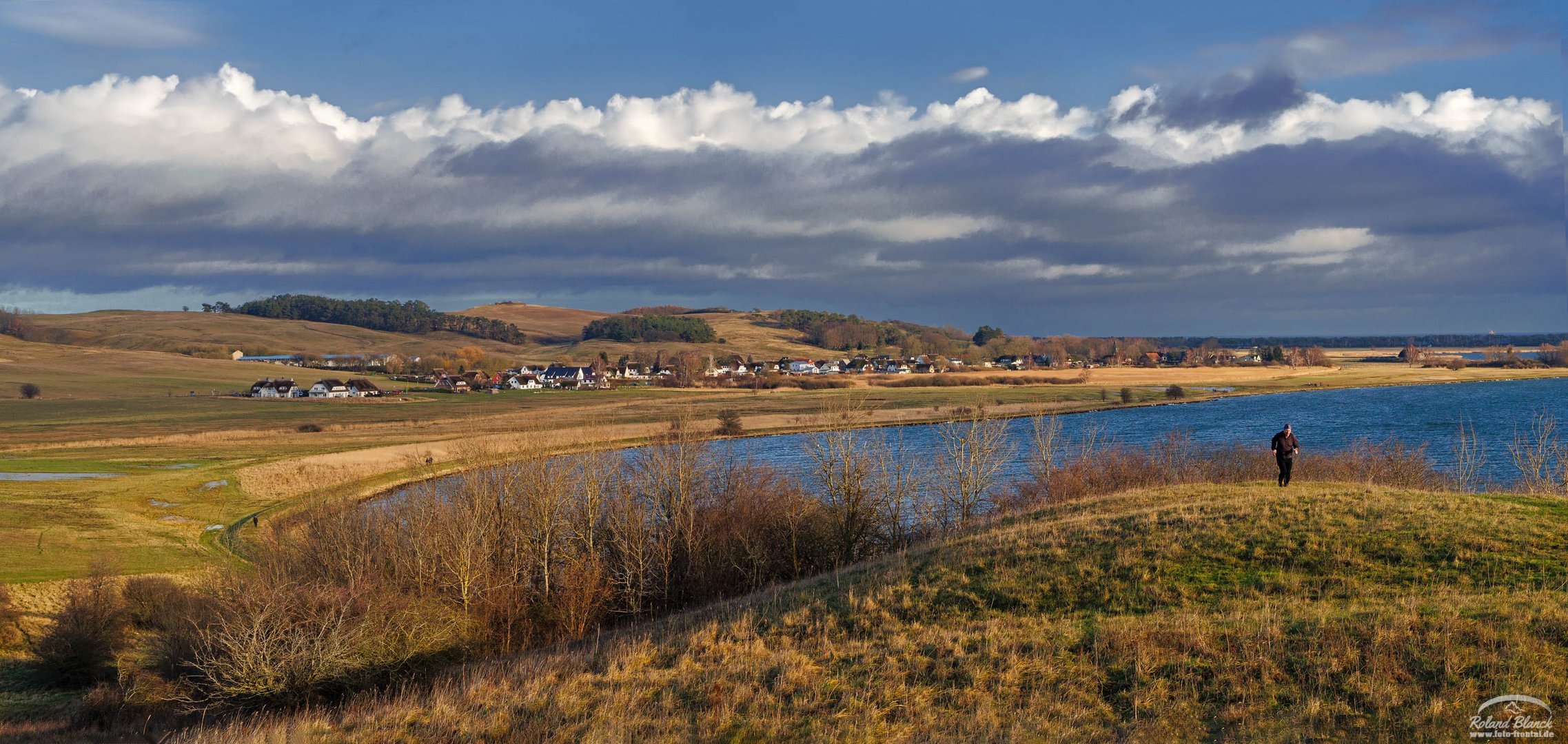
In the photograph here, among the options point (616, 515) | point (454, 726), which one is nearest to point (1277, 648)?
point (454, 726)

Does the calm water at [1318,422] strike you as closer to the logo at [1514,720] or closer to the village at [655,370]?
the logo at [1514,720]

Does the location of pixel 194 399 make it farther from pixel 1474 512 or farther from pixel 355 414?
pixel 1474 512

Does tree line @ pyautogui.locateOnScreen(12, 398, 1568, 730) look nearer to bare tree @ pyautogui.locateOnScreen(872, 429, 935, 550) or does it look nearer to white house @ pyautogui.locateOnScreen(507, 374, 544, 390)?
bare tree @ pyautogui.locateOnScreen(872, 429, 935, 550)

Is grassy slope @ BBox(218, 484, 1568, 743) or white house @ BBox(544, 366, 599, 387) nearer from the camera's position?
grassy slope @ BBox(218, 484, 1568, 743)

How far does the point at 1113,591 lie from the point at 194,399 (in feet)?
409

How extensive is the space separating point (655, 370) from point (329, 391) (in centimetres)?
6004

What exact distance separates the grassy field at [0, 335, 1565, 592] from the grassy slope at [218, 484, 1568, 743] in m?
24.1

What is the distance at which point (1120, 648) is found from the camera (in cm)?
1282

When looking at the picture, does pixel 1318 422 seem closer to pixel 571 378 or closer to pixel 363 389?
pixel 571 378

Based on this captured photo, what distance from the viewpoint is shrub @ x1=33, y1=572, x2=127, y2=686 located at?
86.0 feet

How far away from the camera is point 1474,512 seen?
18.5 metres

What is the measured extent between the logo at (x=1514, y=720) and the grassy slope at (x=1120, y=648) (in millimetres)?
181

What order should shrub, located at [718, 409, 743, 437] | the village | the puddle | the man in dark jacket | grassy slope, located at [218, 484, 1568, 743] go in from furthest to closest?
1. the village
2. shrub, located at [718, 409, 743, 437]
3. the puddle
4. the man in dark jacket
5. grassy slope, located at [218, 484, 1568, 743]

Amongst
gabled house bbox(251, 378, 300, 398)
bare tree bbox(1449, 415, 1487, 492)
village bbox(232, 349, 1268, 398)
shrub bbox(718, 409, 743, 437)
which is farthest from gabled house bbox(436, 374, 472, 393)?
bare tree bbox(1449, 415, 1487, 492)
